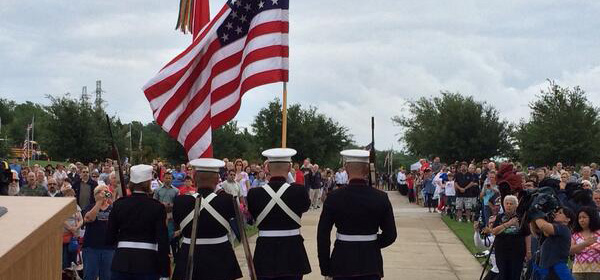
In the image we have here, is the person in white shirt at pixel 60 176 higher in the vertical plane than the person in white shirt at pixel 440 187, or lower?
higher

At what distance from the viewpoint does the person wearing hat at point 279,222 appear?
6789 mm

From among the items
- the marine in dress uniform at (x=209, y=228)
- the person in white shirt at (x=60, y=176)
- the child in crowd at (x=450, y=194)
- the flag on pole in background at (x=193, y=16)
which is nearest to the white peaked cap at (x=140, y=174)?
the marine in dress uniform at (x=209, y=228)

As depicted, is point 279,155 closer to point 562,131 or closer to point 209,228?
point 209,228

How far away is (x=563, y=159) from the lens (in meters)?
39.0

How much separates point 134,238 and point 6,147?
50.8 m

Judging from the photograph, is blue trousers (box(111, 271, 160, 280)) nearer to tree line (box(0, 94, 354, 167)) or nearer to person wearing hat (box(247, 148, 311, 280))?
person wearing hat (box(247, 148, 311, 280))

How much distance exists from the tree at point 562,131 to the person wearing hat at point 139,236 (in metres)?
34.6

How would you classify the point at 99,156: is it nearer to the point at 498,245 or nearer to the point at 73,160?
the point at 73,160

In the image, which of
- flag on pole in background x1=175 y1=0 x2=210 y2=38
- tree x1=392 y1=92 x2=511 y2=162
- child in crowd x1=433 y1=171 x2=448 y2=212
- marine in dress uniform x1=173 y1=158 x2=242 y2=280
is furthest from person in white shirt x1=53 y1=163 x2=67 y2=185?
tree x1=392 y1=92 x2=511 y2=162

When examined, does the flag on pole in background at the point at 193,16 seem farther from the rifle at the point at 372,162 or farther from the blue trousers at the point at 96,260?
the blue trousers at the point at 96,260

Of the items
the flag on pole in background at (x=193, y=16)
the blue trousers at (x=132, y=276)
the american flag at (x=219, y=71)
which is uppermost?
the flag on pole in background at (x=193, y=16)

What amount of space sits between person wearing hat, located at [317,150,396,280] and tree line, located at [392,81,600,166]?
33940 mm

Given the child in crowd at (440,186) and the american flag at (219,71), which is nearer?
the american flag at (219,71)

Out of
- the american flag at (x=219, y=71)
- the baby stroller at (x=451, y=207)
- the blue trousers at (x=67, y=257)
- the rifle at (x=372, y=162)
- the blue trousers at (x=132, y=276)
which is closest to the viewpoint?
the blue trousers at (x=132, y=276)
